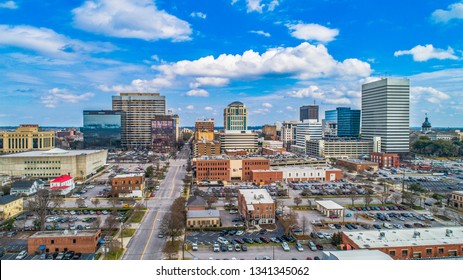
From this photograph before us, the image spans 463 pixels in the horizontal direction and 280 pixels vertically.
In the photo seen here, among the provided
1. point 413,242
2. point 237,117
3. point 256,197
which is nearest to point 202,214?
point 256,197

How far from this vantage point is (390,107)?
83.6 ft

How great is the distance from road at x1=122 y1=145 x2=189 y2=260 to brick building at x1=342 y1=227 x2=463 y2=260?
15.0 feet

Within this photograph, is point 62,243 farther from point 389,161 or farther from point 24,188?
point 389,161

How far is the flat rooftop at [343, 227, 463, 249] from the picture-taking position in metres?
7.03

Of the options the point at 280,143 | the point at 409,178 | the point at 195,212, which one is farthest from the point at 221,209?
the point at 280,143

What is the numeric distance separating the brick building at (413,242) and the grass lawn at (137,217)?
634 cm

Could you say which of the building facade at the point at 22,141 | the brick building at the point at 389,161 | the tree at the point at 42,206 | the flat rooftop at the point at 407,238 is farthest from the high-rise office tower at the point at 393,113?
the building facade at the point at 22,141

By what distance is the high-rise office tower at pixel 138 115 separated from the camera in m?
38.9

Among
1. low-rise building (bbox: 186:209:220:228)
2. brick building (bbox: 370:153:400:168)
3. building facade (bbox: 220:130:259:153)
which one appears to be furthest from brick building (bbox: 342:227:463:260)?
building facade (bbox: 220:130:259:153)

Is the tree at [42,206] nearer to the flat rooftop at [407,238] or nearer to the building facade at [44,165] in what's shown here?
the building facade at [44,165]

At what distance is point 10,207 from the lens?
37.5ft

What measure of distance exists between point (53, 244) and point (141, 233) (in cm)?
221

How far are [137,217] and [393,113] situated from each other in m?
21.8

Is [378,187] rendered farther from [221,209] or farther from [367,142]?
[367,142]
